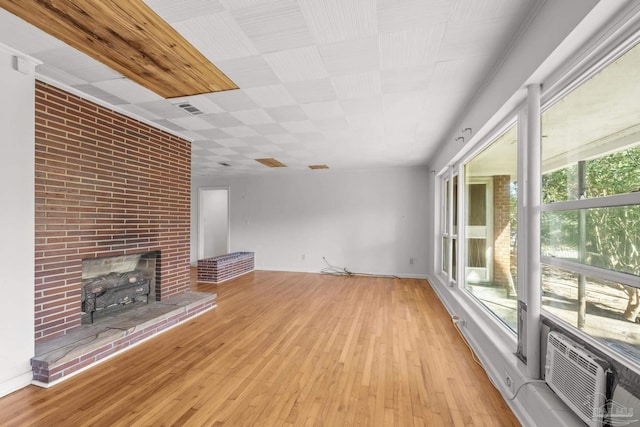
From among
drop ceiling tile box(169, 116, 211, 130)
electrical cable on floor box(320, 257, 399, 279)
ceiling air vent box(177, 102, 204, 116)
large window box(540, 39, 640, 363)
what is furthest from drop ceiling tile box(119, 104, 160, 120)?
electrical cable on floor box(320, 257, 399, 279)

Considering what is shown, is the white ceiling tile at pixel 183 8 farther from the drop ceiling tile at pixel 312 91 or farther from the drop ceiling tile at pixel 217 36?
the drop ceiling tile at pixel 312 91

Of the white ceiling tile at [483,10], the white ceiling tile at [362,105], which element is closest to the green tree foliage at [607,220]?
the white ceiling tile at [483,10]

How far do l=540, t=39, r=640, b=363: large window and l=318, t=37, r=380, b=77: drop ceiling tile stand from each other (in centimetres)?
121

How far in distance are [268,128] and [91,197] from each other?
6.71 feet

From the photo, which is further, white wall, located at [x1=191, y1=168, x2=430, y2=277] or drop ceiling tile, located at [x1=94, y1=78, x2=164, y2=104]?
white wall, located at [x1=191, y1=168, x2=430, y2=277]

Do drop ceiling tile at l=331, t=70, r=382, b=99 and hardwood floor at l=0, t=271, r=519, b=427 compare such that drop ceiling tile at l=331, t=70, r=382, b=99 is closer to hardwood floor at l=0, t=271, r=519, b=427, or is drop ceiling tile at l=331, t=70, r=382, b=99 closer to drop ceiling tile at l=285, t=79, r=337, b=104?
drop ceiling tile at l=285, t=79, r=337, b=104

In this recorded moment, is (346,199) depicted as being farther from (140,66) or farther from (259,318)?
(140,66)

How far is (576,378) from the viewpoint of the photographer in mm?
1266

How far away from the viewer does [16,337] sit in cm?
191

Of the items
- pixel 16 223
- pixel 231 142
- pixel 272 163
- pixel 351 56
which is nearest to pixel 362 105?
pixel 351 56

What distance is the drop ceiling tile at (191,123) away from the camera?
3086 millimetres

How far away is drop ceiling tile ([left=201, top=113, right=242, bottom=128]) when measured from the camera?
2.97 meters

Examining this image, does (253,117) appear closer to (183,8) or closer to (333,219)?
(183,8)

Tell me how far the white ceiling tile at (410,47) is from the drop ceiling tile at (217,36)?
0.92m
